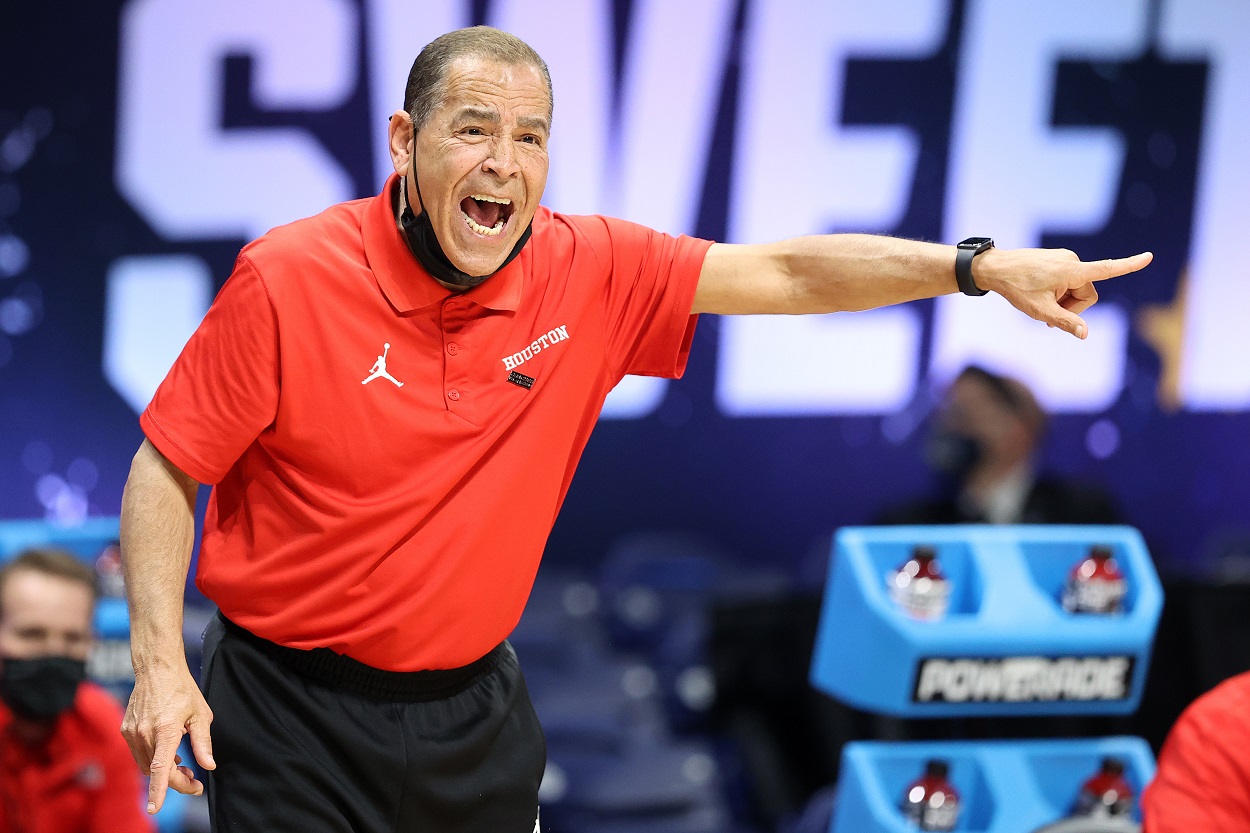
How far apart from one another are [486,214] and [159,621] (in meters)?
0.75

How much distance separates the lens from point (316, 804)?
2334 millimetres

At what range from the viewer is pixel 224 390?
2271 mm

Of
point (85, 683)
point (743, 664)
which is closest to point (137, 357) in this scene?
point (85, 683)

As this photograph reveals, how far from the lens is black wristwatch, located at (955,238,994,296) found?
2521 mm

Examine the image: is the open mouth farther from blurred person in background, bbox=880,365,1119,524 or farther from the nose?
blurred person in background, bbox=880,365,1119,524

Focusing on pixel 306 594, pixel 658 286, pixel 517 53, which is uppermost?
pixel 517 53

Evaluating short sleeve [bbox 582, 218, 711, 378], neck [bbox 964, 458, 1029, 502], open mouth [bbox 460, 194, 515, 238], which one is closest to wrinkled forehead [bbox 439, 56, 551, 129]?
open mouth [bbox 460, 194, 515, 238]

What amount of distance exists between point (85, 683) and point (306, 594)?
1.75m

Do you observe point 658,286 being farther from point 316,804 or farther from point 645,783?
point 645,783

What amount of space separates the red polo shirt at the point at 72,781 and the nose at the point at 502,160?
2036mm

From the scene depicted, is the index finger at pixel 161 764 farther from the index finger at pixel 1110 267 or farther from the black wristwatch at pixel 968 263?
the index finger at pixel 1110 267

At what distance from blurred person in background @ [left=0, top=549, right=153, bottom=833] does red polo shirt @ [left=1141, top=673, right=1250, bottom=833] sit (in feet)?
7.42

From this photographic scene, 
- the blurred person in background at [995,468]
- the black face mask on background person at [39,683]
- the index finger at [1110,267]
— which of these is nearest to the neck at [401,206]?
the index finger at [1110,267]

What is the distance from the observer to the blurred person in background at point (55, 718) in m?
3.71
